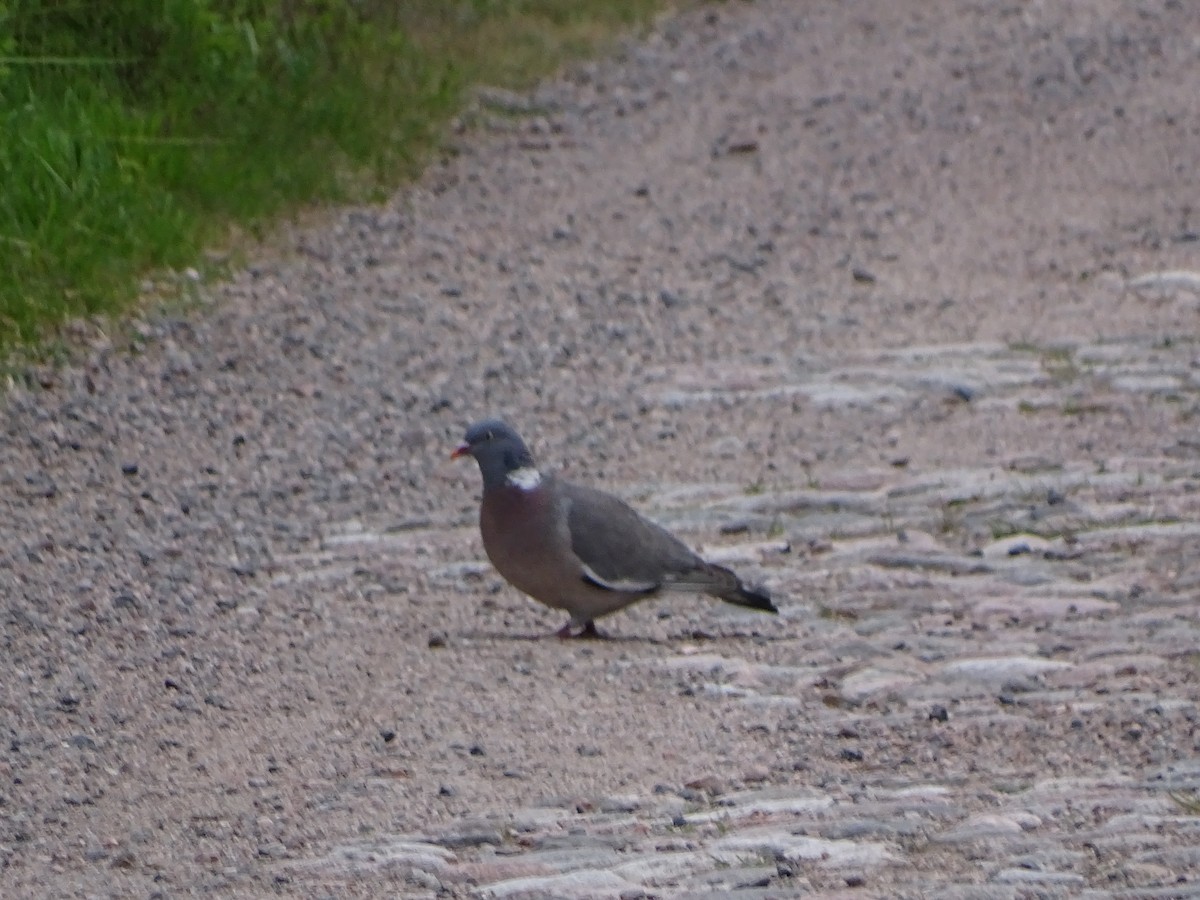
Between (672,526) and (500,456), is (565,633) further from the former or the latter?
(672,526)

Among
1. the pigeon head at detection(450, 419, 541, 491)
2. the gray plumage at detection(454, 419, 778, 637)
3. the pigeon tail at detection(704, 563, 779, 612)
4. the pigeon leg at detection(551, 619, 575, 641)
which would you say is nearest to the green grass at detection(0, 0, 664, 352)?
the pigeon head at detection(450, 419, 541, 491)

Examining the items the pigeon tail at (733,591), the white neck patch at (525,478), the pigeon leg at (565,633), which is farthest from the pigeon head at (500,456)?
the pigeon tail at (733,591)

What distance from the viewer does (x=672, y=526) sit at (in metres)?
7.71

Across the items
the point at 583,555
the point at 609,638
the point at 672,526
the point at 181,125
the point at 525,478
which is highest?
the point at 181,125

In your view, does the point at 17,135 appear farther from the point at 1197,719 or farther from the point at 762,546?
the point at 1197,719

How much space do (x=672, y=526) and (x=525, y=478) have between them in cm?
97

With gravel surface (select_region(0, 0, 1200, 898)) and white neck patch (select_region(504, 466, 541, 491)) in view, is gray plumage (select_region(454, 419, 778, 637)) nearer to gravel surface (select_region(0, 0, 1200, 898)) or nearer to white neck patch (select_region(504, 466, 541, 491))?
white neck patch (select_region(504, 466, 541, 491))

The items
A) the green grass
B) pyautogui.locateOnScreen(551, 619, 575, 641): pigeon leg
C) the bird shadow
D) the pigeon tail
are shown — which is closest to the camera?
the pigeon tail

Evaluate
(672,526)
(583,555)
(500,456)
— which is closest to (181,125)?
(672,526)

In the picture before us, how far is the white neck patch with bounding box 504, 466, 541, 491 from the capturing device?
685 cm

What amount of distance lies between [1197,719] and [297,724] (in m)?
2.20

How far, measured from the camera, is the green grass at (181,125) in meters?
10.1

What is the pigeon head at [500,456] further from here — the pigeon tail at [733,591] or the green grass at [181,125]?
the green grass at [181,125]

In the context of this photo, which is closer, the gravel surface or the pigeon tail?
the gravel surface
